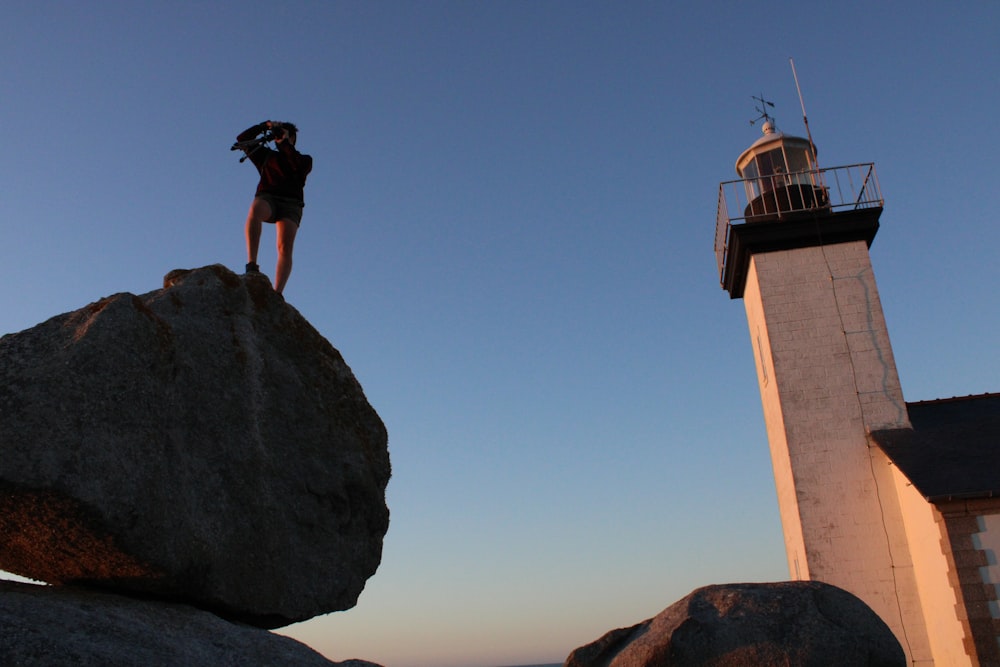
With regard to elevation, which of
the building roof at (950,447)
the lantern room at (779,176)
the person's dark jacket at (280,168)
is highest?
the lantern room at (779,176)

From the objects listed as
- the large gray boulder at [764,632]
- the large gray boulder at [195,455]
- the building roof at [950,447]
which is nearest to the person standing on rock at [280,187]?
the large gray boulder at [195,455]

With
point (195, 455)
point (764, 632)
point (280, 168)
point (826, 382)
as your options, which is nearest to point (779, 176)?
point (826, 382)

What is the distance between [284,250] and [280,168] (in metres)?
0.77

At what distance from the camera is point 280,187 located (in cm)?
728

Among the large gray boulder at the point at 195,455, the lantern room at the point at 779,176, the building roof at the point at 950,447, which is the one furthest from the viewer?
the lantern room at the point at 779,176

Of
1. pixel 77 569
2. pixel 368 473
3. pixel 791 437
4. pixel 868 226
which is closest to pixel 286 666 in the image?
pixel 77 569

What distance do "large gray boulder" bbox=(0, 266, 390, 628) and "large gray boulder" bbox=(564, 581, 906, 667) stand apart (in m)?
2.89

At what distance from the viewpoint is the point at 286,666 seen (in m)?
4.36

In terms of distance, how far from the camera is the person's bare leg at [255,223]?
6848mm

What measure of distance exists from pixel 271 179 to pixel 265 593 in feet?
12.5

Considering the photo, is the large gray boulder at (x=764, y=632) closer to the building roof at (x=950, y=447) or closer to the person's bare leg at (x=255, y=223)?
the person's bare leg at (x=255, y=223)

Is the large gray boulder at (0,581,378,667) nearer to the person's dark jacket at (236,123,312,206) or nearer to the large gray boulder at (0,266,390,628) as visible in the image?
the large gray boulder at (0,266,390,628)

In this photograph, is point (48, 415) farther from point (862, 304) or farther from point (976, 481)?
point (862, 304)

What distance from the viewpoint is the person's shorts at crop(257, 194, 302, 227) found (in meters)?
7.23
